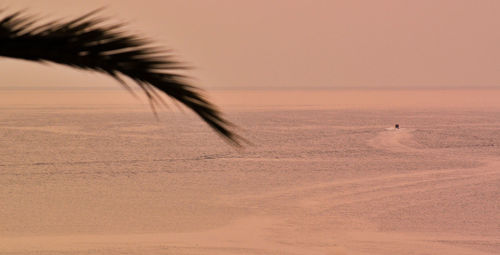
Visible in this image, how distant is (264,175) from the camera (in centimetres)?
1850

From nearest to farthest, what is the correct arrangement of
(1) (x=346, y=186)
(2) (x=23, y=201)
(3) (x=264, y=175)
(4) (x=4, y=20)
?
(4) (x=4, y=20)
(2) (x=23, y=201)
(1) (x=346, y=186)
(3) (x=264, y=175)

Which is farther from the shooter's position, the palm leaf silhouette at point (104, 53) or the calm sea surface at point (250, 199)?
the calm sea surface at point (250, 199)

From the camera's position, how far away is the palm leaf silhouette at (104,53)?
188 cm

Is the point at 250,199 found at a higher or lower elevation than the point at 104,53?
lower

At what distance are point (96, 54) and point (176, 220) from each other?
10.2 m

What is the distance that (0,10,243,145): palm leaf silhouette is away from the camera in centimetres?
188

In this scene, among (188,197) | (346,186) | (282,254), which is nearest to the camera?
(282,254)

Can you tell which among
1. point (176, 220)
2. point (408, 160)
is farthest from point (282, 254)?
point (408, 160)

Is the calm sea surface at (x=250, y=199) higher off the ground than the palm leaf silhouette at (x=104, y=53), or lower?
lower

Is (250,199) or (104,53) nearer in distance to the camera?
(104,53)

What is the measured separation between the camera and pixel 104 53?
6.19 ft

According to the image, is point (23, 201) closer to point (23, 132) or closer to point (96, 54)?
point (96, 54)

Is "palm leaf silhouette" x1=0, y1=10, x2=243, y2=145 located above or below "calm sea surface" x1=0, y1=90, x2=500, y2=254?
above

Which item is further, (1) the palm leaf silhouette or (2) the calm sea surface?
(2) the calm sea surface
